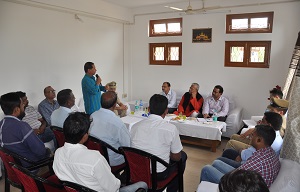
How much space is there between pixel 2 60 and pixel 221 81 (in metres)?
4.34

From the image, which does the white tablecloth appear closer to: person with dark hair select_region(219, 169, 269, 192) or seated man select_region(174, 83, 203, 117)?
seated man select_region(174, 83, 203, 117)

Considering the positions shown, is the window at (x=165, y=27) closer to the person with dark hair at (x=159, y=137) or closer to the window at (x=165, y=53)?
the window at (x=165, y=53)

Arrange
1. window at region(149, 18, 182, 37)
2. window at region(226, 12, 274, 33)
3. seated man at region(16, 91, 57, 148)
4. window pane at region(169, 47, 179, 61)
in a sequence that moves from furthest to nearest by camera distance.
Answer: window pane at region(169, 47, 179, 61) < window at region(149, 18, 182, 37) < window at region(226, 12, 274, 33) < seated man at region(16, 91, 57, 148)

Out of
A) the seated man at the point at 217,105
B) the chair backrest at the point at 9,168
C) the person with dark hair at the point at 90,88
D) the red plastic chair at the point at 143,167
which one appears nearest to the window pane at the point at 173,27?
the seated man at the point at 217,105

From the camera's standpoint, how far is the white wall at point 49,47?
4.01 meters

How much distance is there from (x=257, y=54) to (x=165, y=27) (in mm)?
2294

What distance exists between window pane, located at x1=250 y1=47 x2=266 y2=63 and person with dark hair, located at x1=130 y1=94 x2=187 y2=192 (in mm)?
3769

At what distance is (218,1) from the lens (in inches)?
212

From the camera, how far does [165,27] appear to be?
6.23 meters

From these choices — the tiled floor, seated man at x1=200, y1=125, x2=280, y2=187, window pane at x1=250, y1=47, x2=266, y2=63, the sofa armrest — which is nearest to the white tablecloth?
the tiled floor

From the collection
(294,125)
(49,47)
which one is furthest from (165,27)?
(294,125)

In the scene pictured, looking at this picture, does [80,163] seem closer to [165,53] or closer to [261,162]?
[261,162]

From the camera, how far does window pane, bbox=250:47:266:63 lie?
5.20 metres

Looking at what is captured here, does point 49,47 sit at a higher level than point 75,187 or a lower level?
higher
